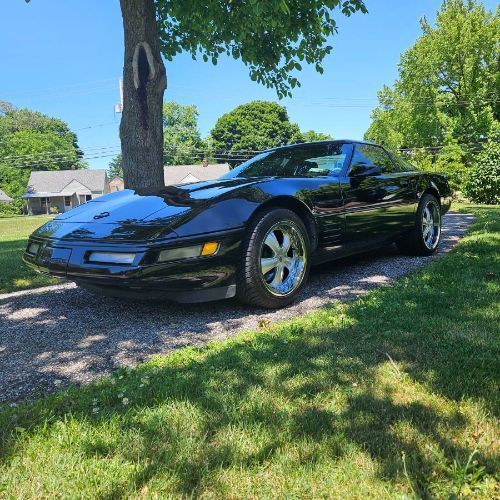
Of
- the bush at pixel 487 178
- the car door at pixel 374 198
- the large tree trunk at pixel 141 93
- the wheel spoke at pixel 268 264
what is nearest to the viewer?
the wheel spoke at pixel 268 264

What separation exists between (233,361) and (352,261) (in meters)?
3.14

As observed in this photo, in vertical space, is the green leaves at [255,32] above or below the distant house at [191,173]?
above

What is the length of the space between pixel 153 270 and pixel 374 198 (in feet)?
8.03

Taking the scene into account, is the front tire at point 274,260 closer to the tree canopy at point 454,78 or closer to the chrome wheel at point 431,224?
the chrome wheel at point 431,224

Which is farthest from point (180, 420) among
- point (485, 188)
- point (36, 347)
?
point (485, 188)

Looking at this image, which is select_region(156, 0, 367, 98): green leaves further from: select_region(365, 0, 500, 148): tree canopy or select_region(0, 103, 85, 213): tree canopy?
select_region(0, 103, 85, 213): tree canopy

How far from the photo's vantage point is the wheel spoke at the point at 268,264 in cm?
343

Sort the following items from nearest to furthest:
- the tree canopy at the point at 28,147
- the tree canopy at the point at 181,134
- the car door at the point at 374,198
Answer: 1. the car door at the point at 374,198
2. the tree canopy at the point at 28,147
3. the tree canopy at the point at 181,134

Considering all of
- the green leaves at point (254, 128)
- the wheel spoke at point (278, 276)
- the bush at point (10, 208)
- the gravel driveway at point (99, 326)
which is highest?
the green leaves at point (254, 128)

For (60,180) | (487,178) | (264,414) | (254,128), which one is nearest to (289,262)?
(264,414)

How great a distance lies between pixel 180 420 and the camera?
5.81 feet

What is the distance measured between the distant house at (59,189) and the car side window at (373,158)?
54.5m

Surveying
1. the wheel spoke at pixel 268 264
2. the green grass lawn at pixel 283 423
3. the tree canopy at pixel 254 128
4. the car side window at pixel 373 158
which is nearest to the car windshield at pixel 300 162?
the car side window at pixel 373 158

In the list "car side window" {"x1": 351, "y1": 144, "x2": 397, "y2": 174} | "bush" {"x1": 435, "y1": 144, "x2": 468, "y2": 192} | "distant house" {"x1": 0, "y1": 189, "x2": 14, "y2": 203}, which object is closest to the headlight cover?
"car side window" {"x1": 351, "y1": 144, "x2": 397, "y2": 174}
